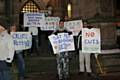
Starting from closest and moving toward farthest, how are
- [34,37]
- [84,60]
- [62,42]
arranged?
[62,42] → [84,60] → [34,37]

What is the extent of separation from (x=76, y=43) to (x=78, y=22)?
1253 millimetres

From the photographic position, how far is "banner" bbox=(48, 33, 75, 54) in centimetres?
1358

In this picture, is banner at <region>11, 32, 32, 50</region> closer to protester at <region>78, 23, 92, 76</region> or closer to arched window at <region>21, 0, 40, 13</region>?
protester at <region>78, 23, 92, 76</region>

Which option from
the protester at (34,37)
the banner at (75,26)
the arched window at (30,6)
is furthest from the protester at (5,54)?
the arched window at (30,6)

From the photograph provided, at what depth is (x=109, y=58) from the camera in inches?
686

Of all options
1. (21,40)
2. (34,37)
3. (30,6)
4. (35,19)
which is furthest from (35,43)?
(30,6)

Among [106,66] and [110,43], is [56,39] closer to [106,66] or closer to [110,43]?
[106,66]

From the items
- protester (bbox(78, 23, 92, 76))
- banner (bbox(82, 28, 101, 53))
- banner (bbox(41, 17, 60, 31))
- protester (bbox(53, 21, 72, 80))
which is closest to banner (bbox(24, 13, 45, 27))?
banner (bbox(41, 17, 60, 31))

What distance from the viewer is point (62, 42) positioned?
542 inches

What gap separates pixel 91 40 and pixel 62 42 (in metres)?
1.12

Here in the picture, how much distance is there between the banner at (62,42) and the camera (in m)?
13.6

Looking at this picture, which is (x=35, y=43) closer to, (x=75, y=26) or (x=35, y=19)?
(x=35, y=19)

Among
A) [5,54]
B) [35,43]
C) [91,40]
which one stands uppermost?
[5,54]

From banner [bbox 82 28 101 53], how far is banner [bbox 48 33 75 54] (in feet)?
1.97
